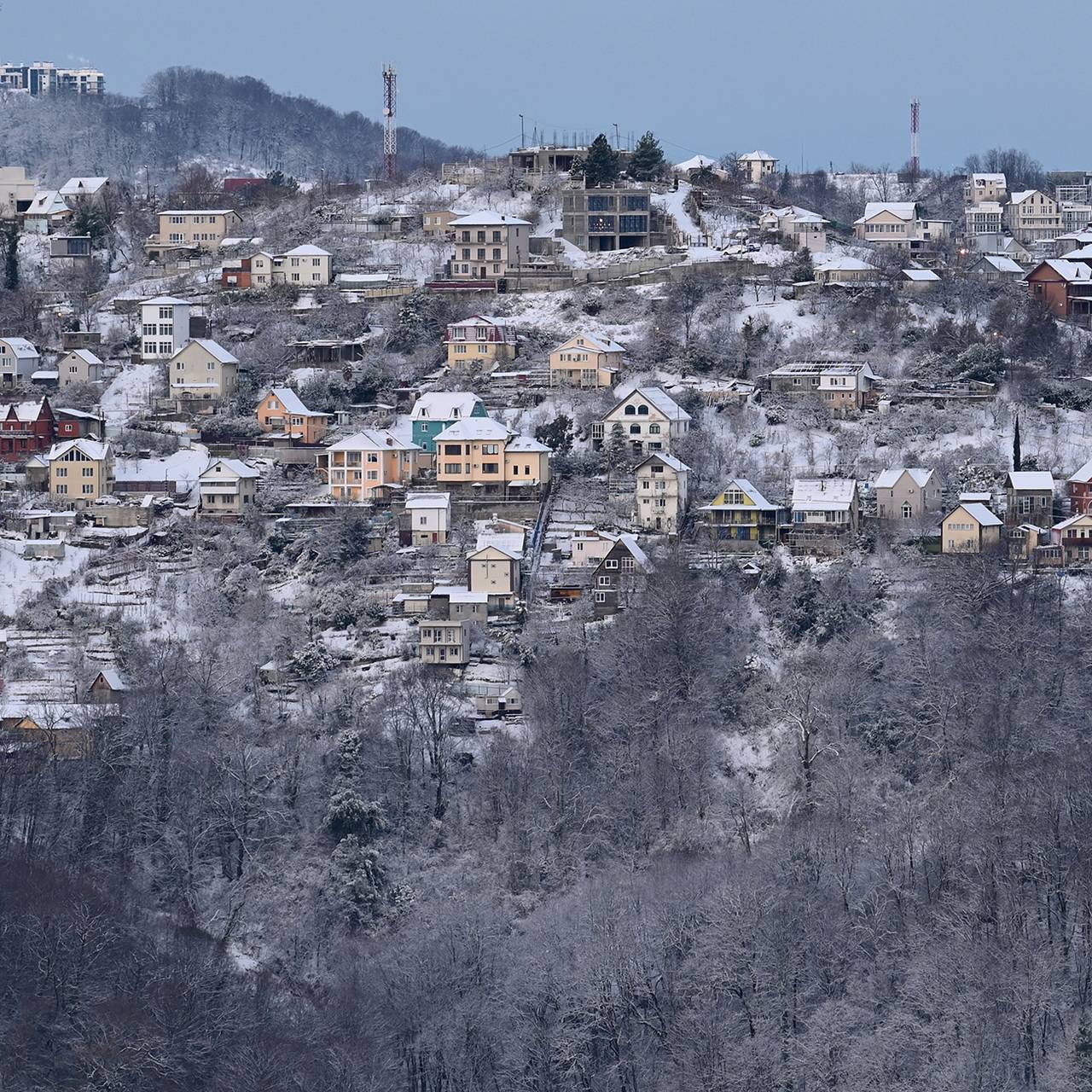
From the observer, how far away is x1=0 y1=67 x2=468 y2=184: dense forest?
14725cm

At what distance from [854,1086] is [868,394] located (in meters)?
30.4

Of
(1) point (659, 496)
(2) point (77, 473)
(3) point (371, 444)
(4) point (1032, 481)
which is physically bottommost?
(1) point (659, 496)

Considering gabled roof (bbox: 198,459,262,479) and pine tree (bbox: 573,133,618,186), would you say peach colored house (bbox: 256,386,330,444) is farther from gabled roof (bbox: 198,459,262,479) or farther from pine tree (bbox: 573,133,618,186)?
pine tree (bbox: 573,133,618,186)

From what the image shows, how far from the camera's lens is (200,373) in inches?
3204

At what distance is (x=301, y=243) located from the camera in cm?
9081

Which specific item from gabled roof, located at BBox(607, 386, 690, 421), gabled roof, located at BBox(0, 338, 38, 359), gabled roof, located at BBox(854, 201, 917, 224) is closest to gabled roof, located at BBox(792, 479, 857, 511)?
gabled roof, located at BBox(607, 386, 690, 421)

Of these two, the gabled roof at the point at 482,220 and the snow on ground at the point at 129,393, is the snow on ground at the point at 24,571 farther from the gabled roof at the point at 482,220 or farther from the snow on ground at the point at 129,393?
the gabled roof at the point at 482,220

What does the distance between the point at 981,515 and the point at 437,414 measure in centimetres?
1548

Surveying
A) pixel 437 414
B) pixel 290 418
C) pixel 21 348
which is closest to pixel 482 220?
pixel 290 418

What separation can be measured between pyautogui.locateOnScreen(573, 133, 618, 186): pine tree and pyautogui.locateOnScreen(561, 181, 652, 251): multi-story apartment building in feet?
3.72

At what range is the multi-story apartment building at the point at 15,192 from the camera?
102 meters

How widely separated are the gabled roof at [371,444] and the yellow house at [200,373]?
291 inches

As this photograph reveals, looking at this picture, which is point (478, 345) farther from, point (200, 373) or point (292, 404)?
point (200, 373)

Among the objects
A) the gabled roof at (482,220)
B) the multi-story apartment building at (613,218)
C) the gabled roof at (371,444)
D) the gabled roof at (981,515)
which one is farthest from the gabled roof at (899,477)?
the gabled roof at (482,220)
